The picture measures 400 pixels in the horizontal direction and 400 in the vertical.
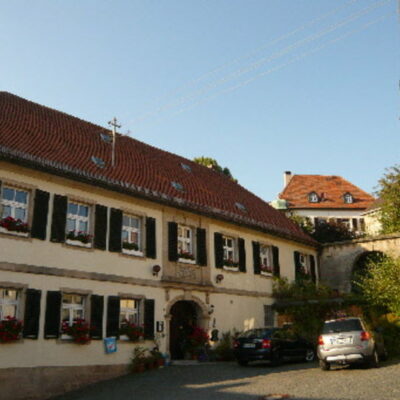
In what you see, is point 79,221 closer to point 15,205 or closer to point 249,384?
point 15,205

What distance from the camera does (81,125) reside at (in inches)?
931

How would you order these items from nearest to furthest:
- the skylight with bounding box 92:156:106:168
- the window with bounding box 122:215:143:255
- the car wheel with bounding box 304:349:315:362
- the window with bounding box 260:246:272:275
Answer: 1. the window with bounding box 122:215:143:255
2. the car wheel with bounding box 304:349:315:362
3. the skylight with bounding box 92:156:106:168
4. the window with bounding box 260:246:272:275

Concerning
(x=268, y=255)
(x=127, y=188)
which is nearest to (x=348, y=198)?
(x=268, y=255)

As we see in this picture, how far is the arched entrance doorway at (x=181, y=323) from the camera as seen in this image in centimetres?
2061

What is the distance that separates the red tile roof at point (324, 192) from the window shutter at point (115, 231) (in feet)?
130

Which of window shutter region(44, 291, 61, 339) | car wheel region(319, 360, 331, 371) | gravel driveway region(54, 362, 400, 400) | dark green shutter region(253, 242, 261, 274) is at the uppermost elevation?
dark green shutter region(253, 242, 261, 274)

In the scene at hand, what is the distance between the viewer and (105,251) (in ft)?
58.6

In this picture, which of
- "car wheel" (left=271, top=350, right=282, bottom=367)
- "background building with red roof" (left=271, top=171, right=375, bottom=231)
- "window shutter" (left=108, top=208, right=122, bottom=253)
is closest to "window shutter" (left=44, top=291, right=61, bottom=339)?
"window shutter" (left=108, top=208, right=122, bottom=253)

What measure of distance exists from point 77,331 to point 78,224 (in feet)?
11.5

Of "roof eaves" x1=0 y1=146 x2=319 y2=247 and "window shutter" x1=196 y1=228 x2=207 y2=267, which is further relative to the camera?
"window shutter" x1=196 y1=228 x2=207 y2=267

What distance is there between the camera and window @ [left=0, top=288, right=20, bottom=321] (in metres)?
14.9

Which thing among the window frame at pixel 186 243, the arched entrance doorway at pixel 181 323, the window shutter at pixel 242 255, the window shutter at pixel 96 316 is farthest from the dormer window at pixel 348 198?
the window shutter at pixel 96 316

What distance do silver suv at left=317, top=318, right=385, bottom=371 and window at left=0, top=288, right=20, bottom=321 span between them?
8994 mm

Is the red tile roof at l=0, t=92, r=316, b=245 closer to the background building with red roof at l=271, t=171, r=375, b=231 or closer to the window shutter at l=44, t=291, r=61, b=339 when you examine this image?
the window shutter at l=44, t=291, r=61, b=339
